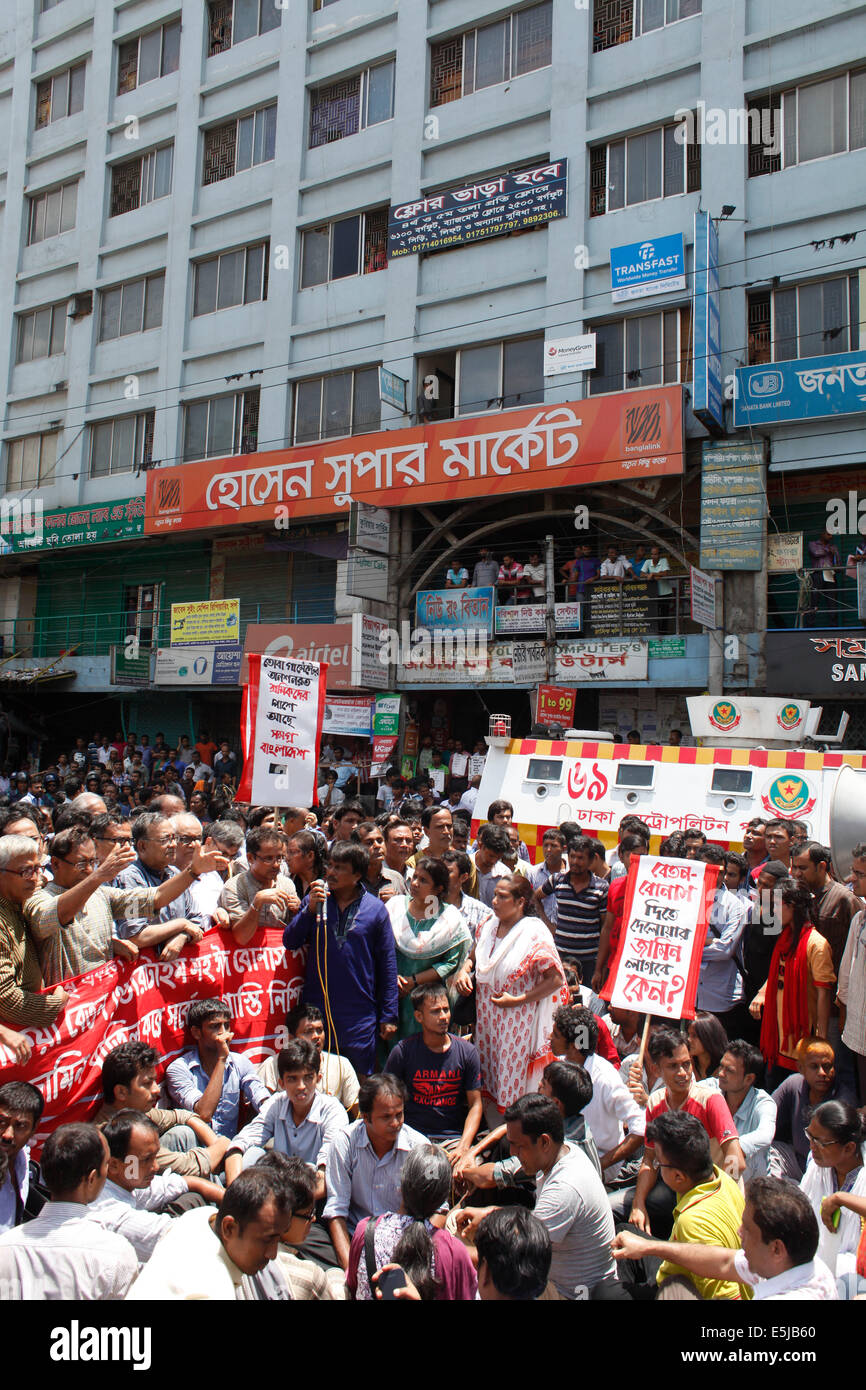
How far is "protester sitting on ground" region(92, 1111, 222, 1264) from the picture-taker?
364cm

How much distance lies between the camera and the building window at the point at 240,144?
77.7ft

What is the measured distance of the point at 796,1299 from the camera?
3107mm

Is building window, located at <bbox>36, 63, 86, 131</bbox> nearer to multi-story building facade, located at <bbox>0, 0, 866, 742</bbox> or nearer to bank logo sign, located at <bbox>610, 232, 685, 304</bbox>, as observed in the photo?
multi-story building facade, located at <bbox>0, 0, 866, 742</bbox>

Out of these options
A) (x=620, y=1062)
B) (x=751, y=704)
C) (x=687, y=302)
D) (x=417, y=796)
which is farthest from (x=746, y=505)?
(x=620, y=1062)

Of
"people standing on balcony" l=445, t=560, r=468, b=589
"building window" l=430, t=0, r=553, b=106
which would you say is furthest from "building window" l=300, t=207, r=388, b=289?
"people standing on balcony" l=445, t=560, r=468, b=589

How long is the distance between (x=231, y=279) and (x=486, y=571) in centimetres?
1077

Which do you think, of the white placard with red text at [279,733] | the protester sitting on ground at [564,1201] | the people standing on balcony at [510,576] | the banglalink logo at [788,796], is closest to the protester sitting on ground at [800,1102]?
the protester sitting on ground at [564,1201]

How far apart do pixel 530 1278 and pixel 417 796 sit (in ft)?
41.3

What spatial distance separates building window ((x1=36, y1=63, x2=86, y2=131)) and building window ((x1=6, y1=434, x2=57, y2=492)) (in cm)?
918

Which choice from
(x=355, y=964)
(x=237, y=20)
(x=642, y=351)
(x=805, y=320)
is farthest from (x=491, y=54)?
(x=355, y=964)

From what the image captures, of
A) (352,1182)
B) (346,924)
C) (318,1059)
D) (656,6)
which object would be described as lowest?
(352,1182)

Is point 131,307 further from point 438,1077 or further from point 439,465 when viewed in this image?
point 438,1077

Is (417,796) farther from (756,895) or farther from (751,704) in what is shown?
(756,895)

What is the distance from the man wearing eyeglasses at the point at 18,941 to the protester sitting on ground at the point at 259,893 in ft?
4.23
